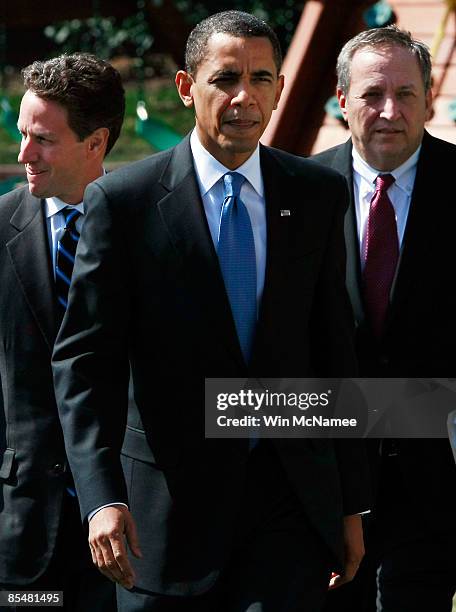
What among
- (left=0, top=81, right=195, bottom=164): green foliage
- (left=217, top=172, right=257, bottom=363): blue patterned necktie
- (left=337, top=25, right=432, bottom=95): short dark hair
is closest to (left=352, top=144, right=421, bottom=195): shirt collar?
(left=337, top=25, right=432, bottom=95): short dark hair

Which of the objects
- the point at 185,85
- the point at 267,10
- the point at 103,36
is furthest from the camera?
the point at 103,36

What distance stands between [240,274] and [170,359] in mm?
308

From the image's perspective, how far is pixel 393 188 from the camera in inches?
200

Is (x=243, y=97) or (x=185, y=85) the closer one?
(x=243, y=97)

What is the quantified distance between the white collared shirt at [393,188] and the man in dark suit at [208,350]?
937mm

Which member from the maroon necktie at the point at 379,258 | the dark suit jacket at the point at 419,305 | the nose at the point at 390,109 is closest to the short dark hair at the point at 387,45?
the nose at the point at 390,109

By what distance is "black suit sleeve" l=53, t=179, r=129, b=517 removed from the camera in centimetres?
386

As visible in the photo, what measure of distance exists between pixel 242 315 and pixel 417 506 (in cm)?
143

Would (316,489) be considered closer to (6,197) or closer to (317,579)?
(317,579)

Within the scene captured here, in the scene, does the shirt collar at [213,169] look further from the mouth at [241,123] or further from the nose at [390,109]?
the nose at [390,109]

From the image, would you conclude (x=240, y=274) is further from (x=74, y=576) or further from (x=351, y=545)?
(x=74, y=576)

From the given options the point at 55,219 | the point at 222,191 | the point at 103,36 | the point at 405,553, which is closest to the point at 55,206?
the point at 55,219

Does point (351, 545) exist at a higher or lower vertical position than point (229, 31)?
lower

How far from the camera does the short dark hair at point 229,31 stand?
13.4ft
